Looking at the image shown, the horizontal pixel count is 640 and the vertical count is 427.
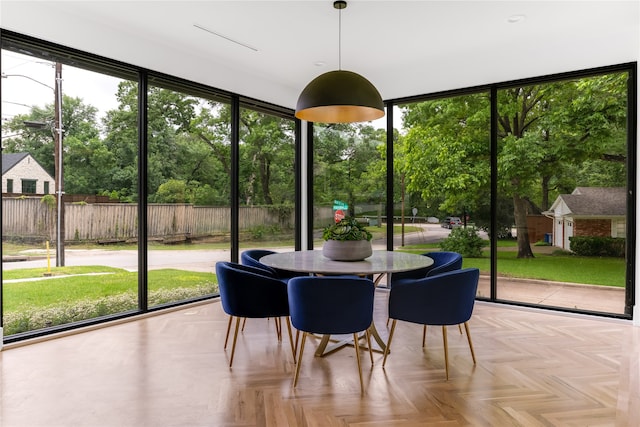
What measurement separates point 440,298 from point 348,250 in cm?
87

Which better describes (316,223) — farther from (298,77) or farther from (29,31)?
(29,31)

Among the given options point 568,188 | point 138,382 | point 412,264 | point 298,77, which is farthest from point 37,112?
point 568,188

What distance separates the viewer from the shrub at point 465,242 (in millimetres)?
5625

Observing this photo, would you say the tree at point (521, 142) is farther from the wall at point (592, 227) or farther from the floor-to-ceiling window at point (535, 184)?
the wall at point (592, 227)

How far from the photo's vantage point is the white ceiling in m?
3.88

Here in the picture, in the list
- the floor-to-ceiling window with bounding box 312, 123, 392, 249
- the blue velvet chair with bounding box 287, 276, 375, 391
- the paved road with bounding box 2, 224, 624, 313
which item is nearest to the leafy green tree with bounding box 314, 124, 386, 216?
the floor-to-ceiling window with bounding box 312, 123, 392, 249

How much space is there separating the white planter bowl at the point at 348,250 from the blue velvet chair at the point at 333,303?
27.6 inches

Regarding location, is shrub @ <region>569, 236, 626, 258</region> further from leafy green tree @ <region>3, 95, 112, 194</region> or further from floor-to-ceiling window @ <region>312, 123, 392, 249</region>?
leafy green tree @ <region>3, 95, 112, 194</region>

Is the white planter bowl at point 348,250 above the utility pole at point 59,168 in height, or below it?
below

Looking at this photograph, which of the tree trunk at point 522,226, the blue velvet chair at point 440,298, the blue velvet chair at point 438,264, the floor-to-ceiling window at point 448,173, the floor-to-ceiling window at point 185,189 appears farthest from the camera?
the floor-to-ceiling window at point 448,173

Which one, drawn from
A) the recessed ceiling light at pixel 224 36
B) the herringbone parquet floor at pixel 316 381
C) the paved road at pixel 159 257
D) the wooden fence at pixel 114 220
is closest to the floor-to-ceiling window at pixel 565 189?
the herringbone parquet floor at pixel 316 381

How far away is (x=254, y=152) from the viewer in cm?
621

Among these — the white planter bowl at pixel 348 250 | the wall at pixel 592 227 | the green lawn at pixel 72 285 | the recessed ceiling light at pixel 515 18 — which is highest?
the recessed ceiling light at pixel 515 18

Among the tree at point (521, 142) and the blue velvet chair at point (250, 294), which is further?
the tree at point (521, 142)
